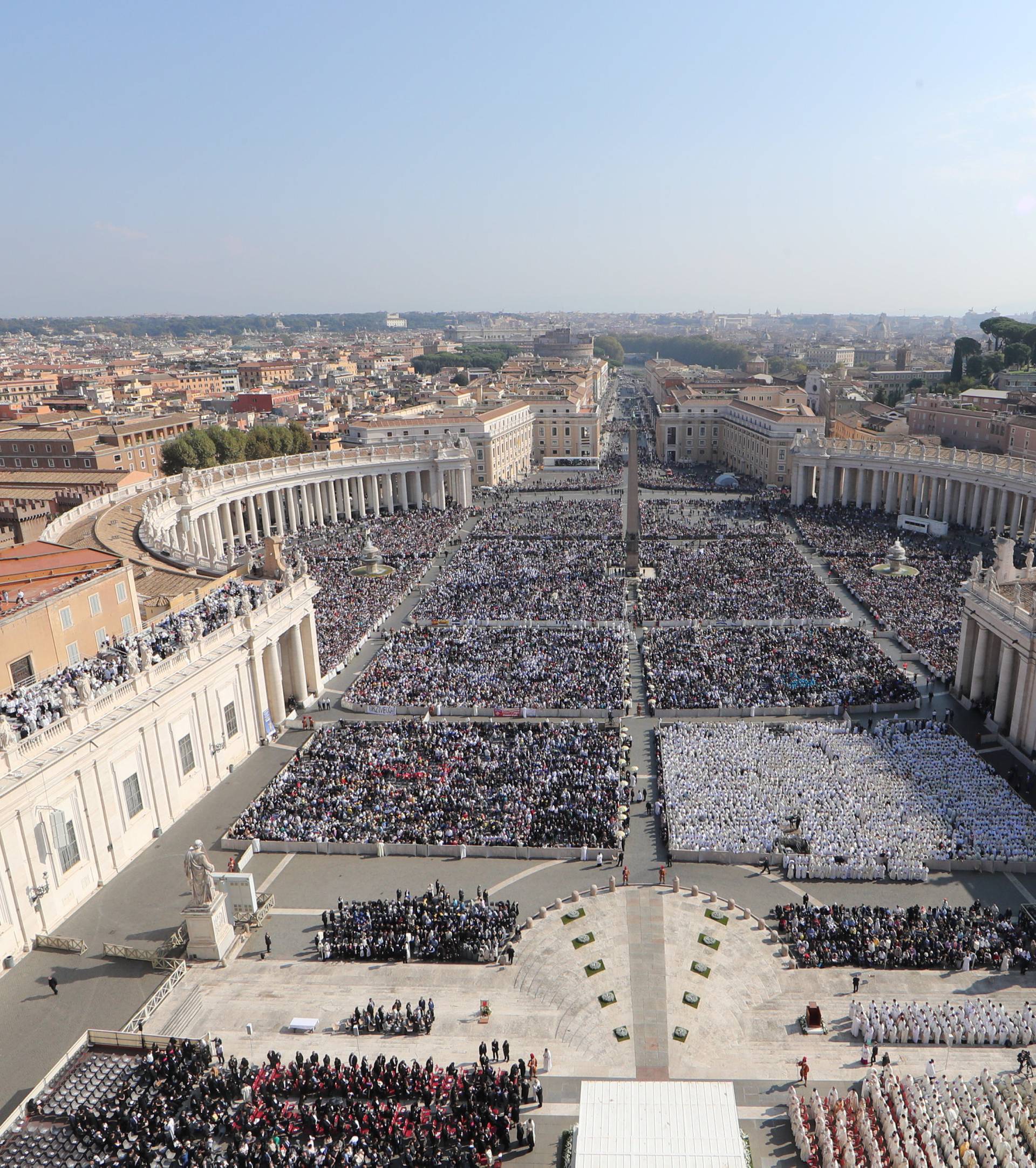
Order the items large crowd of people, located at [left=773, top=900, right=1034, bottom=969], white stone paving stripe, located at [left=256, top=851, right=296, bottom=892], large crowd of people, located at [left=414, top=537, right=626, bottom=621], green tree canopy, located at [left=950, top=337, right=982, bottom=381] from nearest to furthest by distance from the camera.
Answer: large crowd of people, located at [left=773, top=900, right=1034, bottom=969]
white stone paving stripe, located at [left=256, top=851, right=296, bottom=892]
large crowd of people, located at [left=414, top=537, right=626, bottom=621]
green tree canopy, located at [left=950, top=337, right=982, bottom=381]

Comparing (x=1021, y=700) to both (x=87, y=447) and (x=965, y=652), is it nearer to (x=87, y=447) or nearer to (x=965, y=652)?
(x=965, y=652)

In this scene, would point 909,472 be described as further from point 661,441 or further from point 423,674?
point 423,674

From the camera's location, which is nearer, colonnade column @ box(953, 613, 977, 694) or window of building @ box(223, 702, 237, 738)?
window of building @ box(223, 702, 237, 738)

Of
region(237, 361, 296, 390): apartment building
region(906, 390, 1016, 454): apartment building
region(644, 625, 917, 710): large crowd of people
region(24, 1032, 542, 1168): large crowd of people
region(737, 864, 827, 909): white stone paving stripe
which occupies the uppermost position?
region(237, 361, 296, 390): apartment building

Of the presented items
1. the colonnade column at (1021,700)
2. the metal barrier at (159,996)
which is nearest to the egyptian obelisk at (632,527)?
the colonnade column at (1021,700)

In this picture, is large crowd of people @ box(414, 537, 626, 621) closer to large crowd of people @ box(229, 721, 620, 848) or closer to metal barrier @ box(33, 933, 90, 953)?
large crowd of people @ box(229, 721, 620, 848)

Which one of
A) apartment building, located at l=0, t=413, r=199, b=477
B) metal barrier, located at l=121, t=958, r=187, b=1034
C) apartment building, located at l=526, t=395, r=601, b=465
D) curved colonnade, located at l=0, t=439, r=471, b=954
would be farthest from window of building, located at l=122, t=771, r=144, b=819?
apartment building, located at l=526, t=395, r=601, b=465

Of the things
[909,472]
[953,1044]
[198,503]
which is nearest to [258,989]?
[953,1044]

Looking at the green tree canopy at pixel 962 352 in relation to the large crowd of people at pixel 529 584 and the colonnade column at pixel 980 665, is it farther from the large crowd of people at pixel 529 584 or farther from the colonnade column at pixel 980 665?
the colonnade column at pixel 980 665
